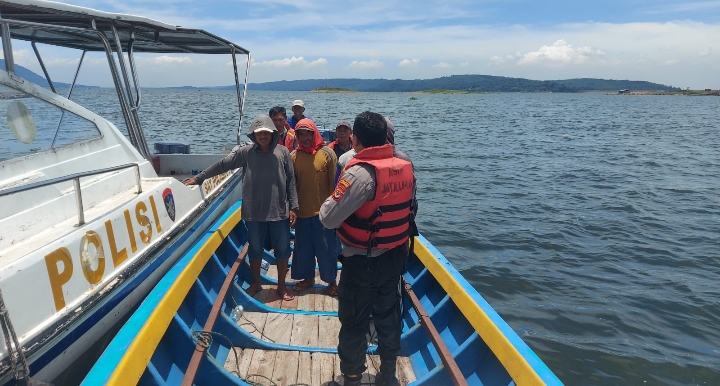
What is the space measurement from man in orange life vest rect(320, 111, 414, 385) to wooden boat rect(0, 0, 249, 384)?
1649mm

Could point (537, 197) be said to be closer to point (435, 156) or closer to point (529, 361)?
point (435, 156)

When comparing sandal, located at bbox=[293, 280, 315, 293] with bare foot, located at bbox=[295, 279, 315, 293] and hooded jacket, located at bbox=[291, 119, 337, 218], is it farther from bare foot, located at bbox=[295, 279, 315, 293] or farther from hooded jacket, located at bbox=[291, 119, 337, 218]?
hooded jacket, located at bbox=[291, 119, 337, 218]

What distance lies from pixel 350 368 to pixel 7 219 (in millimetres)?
2517

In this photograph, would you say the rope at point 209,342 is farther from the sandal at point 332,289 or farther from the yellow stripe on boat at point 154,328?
the sandal at point 332,289

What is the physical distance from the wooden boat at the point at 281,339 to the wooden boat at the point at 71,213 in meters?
0.30

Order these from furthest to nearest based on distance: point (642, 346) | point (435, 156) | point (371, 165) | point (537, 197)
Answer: point (435, 156) → point (537, 197) → point (642, 346) → point (371, 165)

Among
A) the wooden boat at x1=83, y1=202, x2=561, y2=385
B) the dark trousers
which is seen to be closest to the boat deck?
the wooden boat at x1=83, y1=202, x2=561, y2=385

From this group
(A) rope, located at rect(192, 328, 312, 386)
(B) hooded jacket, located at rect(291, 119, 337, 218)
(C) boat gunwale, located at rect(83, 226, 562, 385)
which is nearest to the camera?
(C) boat gunwale, located at rect(83, 226, 562, 385)

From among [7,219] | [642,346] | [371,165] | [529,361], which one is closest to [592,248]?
[642,346]

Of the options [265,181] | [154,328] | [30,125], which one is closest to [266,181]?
[265,181]

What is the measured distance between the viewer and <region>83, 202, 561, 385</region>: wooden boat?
2.88 m

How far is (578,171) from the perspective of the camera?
16.6 metres

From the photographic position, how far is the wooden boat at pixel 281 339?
2.88 metres

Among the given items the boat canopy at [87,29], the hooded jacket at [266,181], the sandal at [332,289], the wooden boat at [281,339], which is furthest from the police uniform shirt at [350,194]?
the boat canopy at [87,29]
